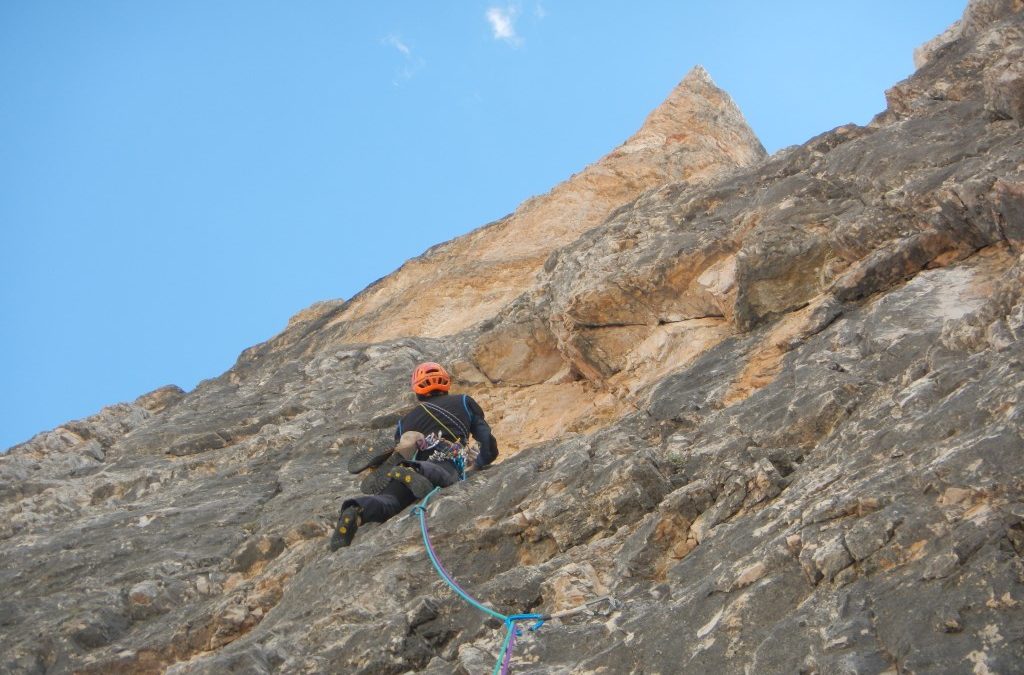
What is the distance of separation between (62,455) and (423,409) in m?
8.35

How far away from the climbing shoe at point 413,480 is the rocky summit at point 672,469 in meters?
0.45

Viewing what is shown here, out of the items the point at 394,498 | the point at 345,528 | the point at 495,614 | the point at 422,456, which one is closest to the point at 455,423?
the point at 422,456

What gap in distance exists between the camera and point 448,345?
60.3 feet

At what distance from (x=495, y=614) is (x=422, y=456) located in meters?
4.04

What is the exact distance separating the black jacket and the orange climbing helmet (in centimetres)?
51

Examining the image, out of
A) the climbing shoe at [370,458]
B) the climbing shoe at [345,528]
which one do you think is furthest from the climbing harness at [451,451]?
the climbing shoe at [345,528]

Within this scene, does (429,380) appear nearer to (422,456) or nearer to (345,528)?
(422,456)

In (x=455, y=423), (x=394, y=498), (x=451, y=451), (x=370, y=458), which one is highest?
(x=370, y=458)

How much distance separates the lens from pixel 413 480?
35.8 ft

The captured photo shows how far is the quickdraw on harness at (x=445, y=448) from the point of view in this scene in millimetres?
11914

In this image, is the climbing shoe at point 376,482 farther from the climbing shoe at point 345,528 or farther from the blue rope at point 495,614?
the blue rope at point 495,614

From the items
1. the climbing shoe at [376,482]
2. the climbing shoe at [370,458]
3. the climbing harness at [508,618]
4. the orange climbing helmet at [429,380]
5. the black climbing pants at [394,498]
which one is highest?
the orange climbing helmet at [429,380]

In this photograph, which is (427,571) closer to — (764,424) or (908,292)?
(764,424)

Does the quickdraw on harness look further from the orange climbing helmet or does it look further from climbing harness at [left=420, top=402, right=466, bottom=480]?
the orange climbing helmet
